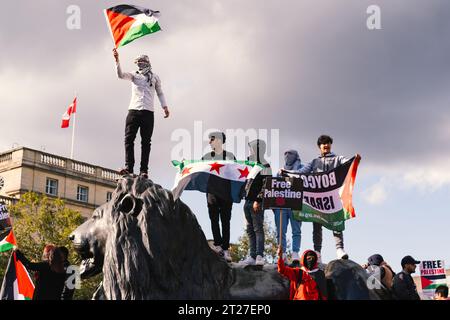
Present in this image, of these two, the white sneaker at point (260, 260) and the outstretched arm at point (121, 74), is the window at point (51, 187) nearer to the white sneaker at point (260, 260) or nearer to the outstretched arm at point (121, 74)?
the outstretched arm at point (121, 74)

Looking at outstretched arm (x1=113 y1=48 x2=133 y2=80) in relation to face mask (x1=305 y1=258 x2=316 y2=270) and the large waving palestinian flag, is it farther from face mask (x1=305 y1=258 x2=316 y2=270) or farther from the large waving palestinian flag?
the large waving palestinian flag

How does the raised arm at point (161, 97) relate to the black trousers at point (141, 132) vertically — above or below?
above

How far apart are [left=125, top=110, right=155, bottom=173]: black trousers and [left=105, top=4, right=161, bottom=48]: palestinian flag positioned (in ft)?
4.91

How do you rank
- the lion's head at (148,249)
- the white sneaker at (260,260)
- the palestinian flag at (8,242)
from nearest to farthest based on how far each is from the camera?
the lion's head at (148,249) → the white sneaker at (260,260) → the palestinian flag at (8,242)

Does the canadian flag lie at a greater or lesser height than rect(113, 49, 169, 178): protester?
greater

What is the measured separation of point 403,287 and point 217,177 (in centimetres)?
343

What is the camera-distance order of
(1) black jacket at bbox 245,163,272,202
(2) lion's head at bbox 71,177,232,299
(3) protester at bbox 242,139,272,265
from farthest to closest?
(1) black jacket at bbox 245,163,272,202 < (3) protester at bbox 242,139,272,265 < (2) lion's head at bbox 71,177,232,299

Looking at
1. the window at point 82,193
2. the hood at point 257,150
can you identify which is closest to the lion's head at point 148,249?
the hood at point 257,150

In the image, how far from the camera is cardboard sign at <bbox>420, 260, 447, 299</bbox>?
18.5 meters

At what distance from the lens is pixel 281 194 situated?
33.6 ft

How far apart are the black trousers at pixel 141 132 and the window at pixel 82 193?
45745 millimetres

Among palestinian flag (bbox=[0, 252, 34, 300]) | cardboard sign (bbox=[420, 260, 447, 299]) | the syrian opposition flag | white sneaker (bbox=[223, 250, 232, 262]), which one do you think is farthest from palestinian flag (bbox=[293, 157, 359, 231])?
cardboard sign (bbox=[420, 260, 447, 299])

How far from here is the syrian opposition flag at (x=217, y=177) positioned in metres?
10.8

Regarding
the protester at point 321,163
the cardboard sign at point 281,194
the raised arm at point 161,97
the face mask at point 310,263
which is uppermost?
the raised arm at point 161,97
